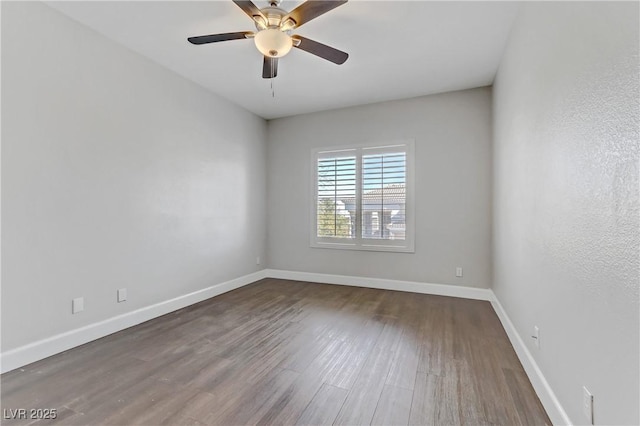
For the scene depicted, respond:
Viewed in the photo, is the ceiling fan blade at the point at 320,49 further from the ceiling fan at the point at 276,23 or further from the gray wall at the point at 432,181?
the gray wall at the point at 432,181

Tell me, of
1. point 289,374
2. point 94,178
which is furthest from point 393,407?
point 94,178

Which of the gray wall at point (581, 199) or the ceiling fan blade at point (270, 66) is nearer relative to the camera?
the gray wall at point (581, 199)

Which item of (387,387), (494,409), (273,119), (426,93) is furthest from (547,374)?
(273,119)

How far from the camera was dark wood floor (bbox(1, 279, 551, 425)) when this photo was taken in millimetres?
1628

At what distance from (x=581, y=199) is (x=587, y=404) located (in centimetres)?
89

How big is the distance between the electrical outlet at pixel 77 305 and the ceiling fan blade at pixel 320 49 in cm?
283

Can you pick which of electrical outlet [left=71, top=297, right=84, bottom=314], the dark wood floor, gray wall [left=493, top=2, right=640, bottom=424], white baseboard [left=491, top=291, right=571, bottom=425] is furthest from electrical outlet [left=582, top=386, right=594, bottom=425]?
electrical outlet [left=71, top=297, right=84, bottom=314]

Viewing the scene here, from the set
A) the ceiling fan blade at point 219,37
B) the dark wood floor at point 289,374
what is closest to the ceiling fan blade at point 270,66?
the ceiling fan blade at point 219,37

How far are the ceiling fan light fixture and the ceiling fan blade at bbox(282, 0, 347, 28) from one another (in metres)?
0.13

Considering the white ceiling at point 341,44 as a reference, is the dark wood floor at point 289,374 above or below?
below

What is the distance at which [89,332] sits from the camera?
99.4 inches

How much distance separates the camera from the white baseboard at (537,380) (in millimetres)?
1494

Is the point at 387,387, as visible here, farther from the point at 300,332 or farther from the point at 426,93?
the point at 426,93

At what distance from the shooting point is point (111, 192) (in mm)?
2709
